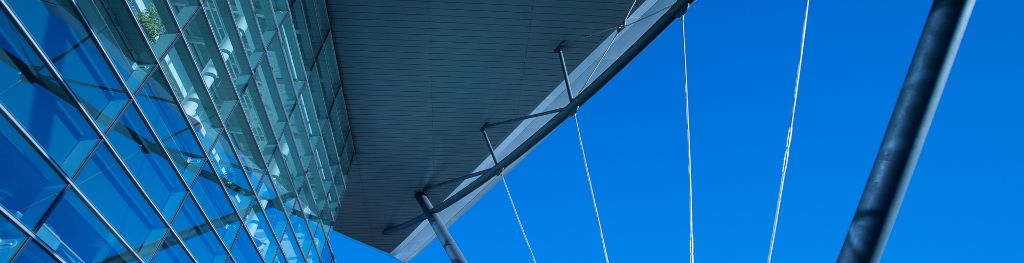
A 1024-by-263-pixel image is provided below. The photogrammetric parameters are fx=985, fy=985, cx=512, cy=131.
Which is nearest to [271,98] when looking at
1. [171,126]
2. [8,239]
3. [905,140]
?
[171,126]

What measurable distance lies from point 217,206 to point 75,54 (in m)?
5.23

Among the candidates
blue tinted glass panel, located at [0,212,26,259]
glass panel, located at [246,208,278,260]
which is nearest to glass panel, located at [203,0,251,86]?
glass panel, located at [246,208,278,260]

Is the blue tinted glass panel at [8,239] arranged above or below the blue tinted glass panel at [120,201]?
below

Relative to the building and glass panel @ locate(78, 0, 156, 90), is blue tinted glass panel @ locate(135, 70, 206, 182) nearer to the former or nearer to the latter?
the building

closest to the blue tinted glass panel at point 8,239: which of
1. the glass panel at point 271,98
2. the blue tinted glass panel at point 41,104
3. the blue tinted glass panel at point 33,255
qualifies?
the blue tinted glass panel at point 33,255

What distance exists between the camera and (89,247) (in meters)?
10.1

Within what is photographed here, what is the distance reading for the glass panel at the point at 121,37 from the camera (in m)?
9.62

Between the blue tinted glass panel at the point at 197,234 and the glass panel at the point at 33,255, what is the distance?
3.11 meters

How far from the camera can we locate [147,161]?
1134 centimetres

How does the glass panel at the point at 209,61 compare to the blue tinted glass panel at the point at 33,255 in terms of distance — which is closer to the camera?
the blue tinted glass panel at the point at 33,255

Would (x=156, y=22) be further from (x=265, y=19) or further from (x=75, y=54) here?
(x=265, y=19)

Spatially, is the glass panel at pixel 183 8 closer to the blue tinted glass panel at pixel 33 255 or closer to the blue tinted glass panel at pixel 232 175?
the blue tinted glass panel at pixel 232 175

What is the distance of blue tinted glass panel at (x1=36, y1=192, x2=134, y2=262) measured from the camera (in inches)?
367

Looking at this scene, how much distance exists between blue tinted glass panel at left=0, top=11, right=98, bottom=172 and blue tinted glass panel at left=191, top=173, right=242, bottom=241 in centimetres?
352
